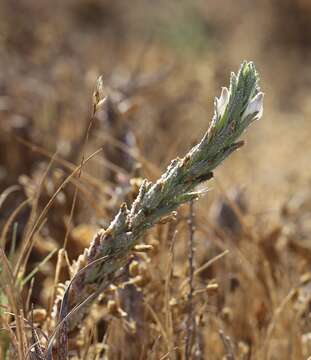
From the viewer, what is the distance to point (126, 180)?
1470mm

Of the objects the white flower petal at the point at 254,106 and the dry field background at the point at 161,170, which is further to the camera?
the dry field background at the point at 161,170

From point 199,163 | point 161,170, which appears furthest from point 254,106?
point 161,170

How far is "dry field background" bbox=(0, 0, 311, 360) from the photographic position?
1.16 m

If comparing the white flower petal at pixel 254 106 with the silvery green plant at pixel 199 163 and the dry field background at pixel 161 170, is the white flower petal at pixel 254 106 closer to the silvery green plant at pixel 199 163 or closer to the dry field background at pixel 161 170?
the silvery green plant at pixel 199 163

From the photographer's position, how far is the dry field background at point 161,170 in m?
1.16

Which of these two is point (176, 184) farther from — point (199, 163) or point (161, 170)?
point (161, 170)

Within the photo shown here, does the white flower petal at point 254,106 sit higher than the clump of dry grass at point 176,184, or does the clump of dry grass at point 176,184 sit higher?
the white flower petal at point 254,106

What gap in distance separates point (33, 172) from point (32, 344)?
144cm

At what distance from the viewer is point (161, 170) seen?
158 centimetres

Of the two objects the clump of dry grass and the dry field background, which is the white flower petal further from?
the dry field background

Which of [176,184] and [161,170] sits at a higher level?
[161,170]

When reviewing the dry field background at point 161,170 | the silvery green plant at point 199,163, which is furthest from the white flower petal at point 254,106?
the dry field background at point 161,170

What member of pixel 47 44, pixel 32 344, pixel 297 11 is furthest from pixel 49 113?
pixel 297 11

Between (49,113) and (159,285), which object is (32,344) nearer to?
(159,285)
